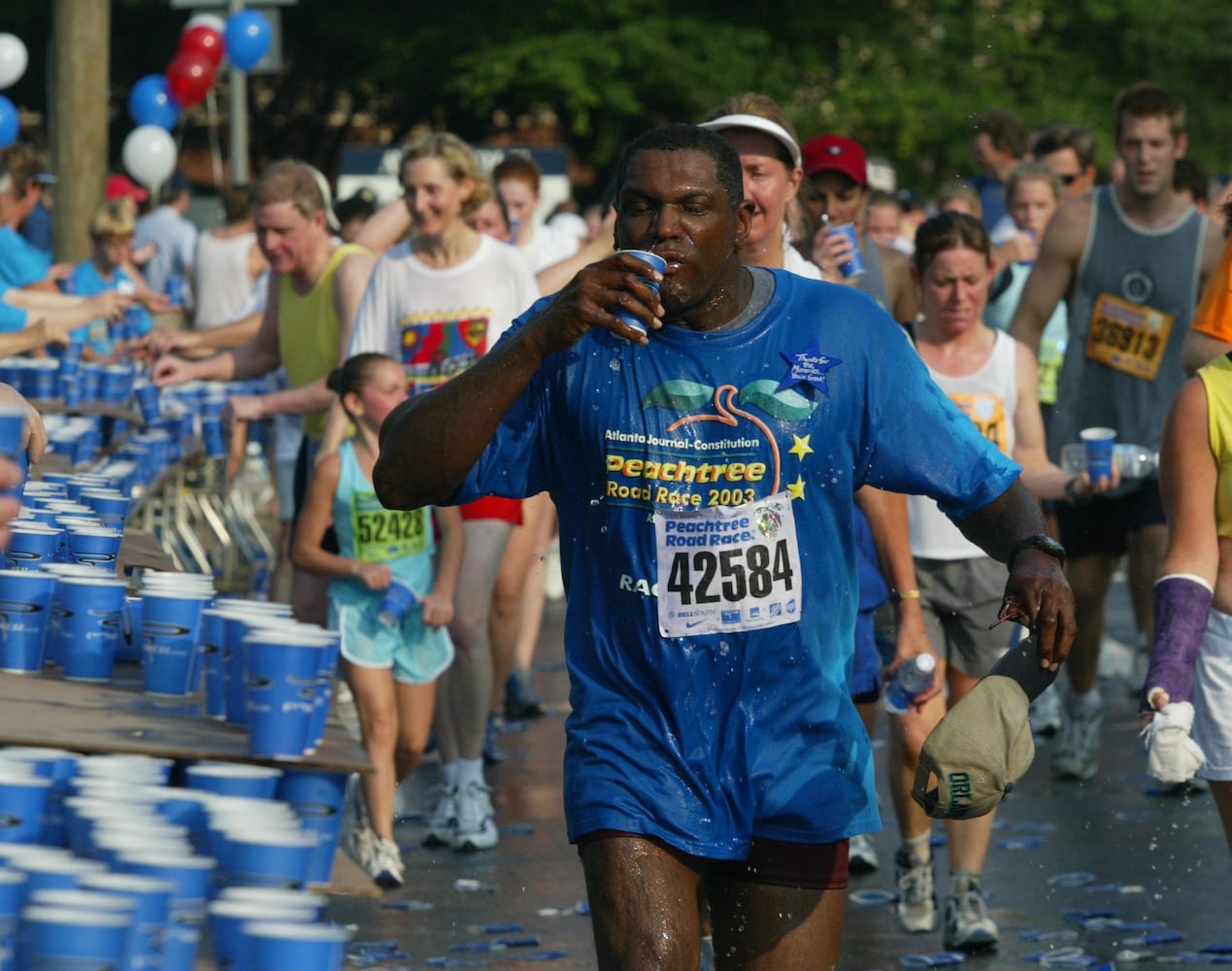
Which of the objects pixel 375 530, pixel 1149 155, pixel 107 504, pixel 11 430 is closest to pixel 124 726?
pixel 11 430

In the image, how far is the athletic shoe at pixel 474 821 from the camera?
817cm

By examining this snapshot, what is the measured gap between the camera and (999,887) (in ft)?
25.1

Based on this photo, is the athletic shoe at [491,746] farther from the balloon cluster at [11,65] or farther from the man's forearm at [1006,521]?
the balloon cluster at [11,65]

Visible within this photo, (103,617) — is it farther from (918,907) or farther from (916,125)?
(916,125)

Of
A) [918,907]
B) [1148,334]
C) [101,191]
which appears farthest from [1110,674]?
[101,191]

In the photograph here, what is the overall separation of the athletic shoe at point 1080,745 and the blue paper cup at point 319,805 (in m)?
5.53

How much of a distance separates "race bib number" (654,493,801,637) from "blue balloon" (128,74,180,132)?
60.5ft

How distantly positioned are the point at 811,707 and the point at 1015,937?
2.99 meters

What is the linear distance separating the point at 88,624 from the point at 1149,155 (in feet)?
18.8

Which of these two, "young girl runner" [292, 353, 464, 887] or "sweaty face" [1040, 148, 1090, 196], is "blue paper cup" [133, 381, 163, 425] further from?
"sweaty face" [1040, 148, 1090, 196]

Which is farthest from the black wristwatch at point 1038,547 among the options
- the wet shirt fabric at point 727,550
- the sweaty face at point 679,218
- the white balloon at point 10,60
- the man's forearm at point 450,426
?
the white balloon at point 10,60

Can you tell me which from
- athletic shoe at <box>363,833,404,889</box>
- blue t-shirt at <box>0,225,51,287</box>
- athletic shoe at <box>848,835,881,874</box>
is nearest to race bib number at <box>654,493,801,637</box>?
athletic shoe at <box>363,833,404,889</box>

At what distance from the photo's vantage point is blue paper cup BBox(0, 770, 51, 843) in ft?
11.4

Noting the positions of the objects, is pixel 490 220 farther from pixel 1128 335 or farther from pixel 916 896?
pixel 916 896
